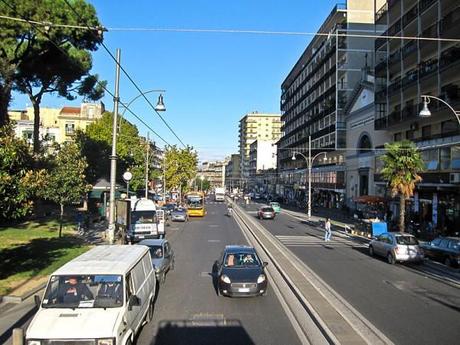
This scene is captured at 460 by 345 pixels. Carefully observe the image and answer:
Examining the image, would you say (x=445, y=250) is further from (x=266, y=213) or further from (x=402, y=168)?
(x=266, y=213)

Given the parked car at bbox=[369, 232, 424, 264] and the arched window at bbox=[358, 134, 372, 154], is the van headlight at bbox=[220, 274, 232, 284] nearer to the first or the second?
the parked car at bbox=[369, 232, 424, 264]

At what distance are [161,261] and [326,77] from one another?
68762 mm

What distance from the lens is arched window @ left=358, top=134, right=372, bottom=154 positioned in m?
58.5

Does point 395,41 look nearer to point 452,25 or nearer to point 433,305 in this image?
point 452,25

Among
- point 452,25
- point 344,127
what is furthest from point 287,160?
point 452,25

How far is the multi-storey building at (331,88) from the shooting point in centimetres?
7094

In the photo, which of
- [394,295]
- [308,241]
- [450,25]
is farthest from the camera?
[450,25]

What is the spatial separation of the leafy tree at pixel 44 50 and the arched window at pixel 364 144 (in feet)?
105

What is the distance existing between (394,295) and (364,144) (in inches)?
1847

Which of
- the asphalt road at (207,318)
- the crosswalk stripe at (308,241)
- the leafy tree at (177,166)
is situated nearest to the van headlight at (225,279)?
the asphalt road at (207,318)

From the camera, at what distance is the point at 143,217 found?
3256cm

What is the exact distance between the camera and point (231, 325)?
11.6 metres

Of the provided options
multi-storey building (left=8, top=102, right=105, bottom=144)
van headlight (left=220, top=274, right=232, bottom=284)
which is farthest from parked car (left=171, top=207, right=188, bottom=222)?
multi-storey building (left=8, top=102, right=105, bottom=144)

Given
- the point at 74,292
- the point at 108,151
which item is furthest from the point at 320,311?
the point at 108,151
